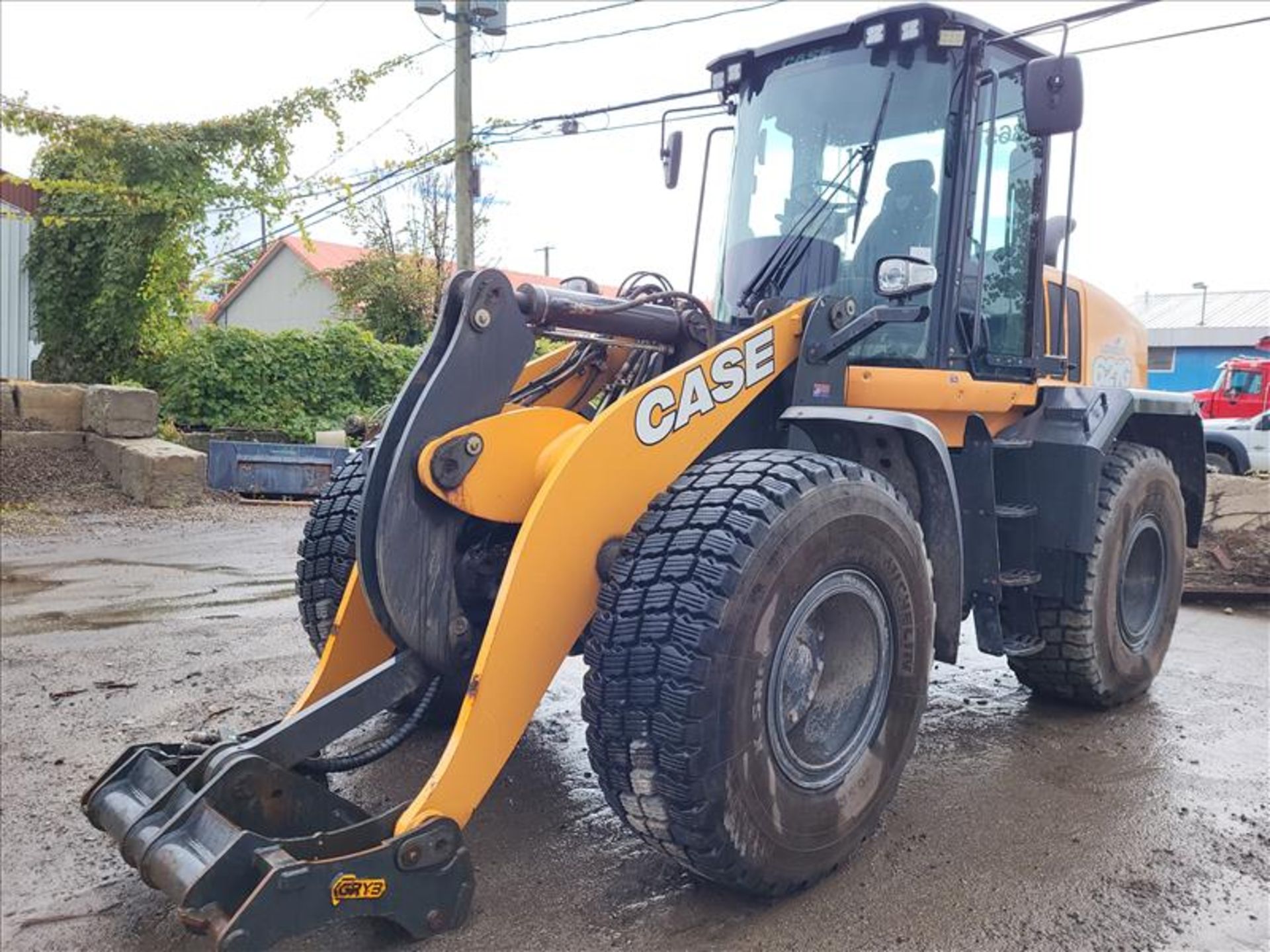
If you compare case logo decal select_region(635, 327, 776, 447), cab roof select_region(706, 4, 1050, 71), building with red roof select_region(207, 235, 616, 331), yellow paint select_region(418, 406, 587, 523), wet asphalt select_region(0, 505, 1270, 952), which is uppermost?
Answer: building with red roof select_region(207, 235, 616, 331)

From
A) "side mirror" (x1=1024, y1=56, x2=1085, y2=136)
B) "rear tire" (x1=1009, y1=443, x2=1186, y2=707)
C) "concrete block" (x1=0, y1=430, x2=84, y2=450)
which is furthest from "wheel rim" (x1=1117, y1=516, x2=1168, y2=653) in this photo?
"concrete block" (x1=0, y1=430, x2=84, y2=450)

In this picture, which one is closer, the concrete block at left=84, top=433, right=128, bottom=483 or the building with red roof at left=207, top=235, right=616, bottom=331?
the concrete block at left=84, top=433, right=128, bottom=483

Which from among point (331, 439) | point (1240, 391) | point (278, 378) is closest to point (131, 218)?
point (278, 378)

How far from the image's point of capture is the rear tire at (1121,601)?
448 cm

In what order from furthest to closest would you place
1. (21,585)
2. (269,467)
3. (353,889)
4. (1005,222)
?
(269,467) < (21,585) < (1005,222) < (353,889)

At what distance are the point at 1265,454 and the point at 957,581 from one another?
1670 cm

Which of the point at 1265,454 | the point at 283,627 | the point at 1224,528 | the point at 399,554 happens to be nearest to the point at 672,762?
the point at 399,554

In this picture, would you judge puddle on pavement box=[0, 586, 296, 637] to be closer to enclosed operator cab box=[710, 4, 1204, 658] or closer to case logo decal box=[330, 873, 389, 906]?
enclosed operator cab box=[710, 4, 1204, 658]

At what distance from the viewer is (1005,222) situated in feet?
13.9

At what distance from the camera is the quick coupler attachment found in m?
2.28

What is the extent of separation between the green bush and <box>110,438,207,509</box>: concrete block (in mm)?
2950

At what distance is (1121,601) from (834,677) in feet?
7.69

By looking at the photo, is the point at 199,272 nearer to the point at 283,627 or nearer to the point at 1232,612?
the point at 283,627

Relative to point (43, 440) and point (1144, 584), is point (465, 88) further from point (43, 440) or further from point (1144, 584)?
point (1144, 584)
